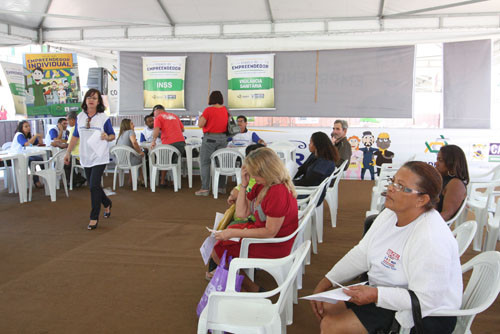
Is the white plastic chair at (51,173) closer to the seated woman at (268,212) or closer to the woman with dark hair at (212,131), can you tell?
the woman with dark hair at (212,131)

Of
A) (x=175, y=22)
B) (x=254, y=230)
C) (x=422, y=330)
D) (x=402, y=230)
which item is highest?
→ (x=175, y=22)

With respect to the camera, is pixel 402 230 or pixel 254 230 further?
pixel 254 230

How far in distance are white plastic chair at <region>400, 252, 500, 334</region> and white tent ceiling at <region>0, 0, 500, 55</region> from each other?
6.40 metres

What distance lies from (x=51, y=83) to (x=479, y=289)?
28.1ft

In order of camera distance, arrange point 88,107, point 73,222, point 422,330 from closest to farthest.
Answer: point 422,330 → point 88,107 → point 73,222

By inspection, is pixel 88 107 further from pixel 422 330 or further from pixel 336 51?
pixel 336 51

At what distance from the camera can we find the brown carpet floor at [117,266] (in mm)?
2512

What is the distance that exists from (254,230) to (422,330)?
1.14 m

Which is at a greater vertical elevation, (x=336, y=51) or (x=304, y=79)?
(x=336, y=51)

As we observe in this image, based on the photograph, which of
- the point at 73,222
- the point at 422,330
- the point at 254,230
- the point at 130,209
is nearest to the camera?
the point at 422,330

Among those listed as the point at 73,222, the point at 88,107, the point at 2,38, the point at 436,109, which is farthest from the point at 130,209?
the point at 436,109

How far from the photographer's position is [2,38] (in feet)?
25.4

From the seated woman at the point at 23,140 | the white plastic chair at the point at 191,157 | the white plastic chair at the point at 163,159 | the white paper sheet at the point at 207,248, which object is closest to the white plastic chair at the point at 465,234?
the white paper sheet at the point at 207,248

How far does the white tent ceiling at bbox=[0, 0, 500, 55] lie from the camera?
7.16m
